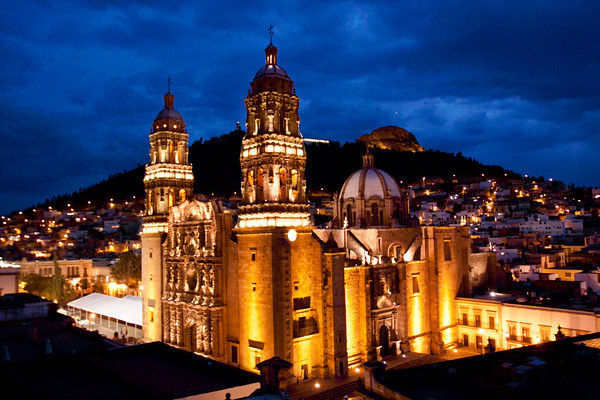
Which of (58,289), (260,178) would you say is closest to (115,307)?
(58,289)

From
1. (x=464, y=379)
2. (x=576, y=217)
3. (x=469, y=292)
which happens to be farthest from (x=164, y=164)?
(x=576, y=217)

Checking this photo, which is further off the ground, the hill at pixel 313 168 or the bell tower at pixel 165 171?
the hill at pixel 313 168

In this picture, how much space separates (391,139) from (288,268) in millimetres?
149585

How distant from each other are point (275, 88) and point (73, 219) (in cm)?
11542

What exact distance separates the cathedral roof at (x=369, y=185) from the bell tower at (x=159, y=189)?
48.5 feet

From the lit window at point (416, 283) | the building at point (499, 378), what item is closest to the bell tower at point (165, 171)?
the lit window at point (416, 283)

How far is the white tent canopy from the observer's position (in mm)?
44003

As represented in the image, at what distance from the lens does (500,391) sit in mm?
13422

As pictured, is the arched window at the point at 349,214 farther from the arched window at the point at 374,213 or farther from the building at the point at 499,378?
the building at the point at 499,378

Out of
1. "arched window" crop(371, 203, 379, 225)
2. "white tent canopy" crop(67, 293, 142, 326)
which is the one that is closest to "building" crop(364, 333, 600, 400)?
"arched window" crop(371, 203, 379, 225)

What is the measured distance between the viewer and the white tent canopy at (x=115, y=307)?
44.0 metres

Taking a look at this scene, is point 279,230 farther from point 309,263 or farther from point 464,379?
point 464,379

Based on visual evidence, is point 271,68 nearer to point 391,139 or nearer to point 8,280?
point 8,280

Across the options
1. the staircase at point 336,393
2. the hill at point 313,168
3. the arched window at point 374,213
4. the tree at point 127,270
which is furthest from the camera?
the hill at point 313,168
